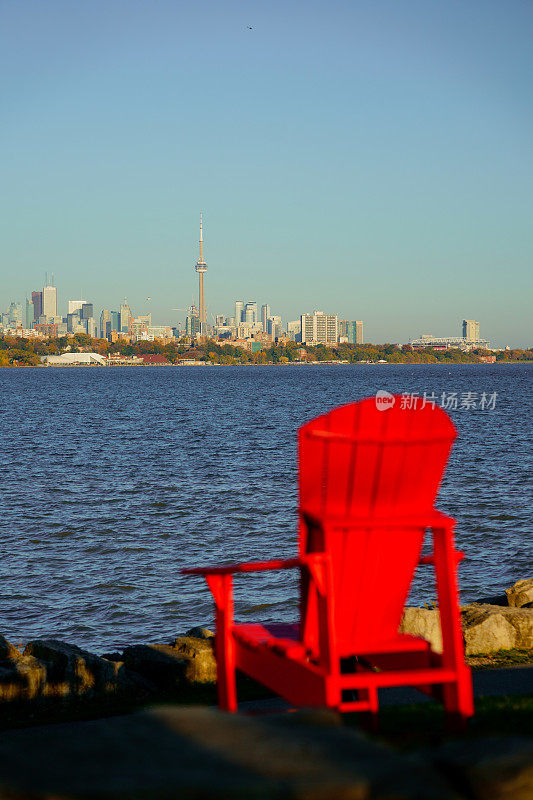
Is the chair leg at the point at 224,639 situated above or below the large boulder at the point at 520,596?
above

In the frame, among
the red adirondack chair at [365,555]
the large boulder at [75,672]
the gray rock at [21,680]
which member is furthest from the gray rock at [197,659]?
the red adirondack chair at [365,555]

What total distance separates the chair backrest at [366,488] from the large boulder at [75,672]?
147 inches

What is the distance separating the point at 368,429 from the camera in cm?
382

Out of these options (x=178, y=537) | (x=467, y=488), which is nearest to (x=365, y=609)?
(x=178, y=537)

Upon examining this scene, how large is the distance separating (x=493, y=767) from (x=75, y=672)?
5.23m

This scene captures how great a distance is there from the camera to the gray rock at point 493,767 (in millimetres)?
2529

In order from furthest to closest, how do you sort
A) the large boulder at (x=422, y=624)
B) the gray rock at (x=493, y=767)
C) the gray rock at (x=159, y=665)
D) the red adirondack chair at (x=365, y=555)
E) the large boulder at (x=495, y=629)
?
the large boulder at (x=422, y=624), the large boulder at (x=495, y=629), the gray rock at (x=159, y=665), the red adirondack chair at (x=365, y=555), the gray rock at (x=493, y=767)

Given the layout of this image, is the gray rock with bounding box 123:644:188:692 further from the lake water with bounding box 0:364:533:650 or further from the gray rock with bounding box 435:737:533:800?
the gray rock with bounding box 435:737:533:800

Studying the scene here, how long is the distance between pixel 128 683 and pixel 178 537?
10.8 m

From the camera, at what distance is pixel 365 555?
396 centimetres

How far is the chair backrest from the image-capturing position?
12.5 ft

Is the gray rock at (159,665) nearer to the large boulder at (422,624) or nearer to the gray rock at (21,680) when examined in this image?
the gray rock at (21,680)

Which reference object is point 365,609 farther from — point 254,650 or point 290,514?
point 290,514

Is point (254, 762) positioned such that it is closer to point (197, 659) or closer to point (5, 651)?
point (197, 659)
